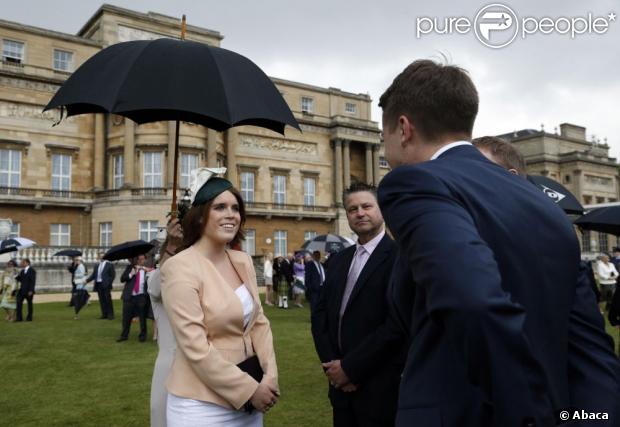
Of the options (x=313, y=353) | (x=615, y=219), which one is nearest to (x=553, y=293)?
(x=313, y=353)

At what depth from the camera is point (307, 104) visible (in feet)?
152

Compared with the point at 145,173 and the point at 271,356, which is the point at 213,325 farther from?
the point at 145,173

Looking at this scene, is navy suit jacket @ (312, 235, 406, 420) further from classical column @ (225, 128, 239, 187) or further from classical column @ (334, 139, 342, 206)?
classical column @ (334, 139, 342, 206)

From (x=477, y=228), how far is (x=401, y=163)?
39 centimetres

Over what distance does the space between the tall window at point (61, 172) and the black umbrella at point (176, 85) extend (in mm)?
33493

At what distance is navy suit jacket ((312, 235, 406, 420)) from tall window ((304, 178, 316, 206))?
39761 mm

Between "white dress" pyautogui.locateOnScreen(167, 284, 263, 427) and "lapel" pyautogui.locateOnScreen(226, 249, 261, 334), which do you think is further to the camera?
"lapel" pyautogui.locateOnScreen(226, 249, 261, 334)

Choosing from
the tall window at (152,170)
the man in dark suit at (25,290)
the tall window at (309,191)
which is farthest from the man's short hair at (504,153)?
the tall window at (309,191)

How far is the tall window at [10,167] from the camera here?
32.7 m

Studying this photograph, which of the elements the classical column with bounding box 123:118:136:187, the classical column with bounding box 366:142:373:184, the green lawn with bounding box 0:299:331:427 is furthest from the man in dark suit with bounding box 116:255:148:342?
the classical column with bounding box 366:142:373:184

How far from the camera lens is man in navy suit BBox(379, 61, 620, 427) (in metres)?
1.27

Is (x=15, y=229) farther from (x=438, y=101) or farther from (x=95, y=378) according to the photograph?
(x=438, y=101)

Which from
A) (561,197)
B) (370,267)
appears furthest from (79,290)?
(370,267)

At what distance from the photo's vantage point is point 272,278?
864 inches
